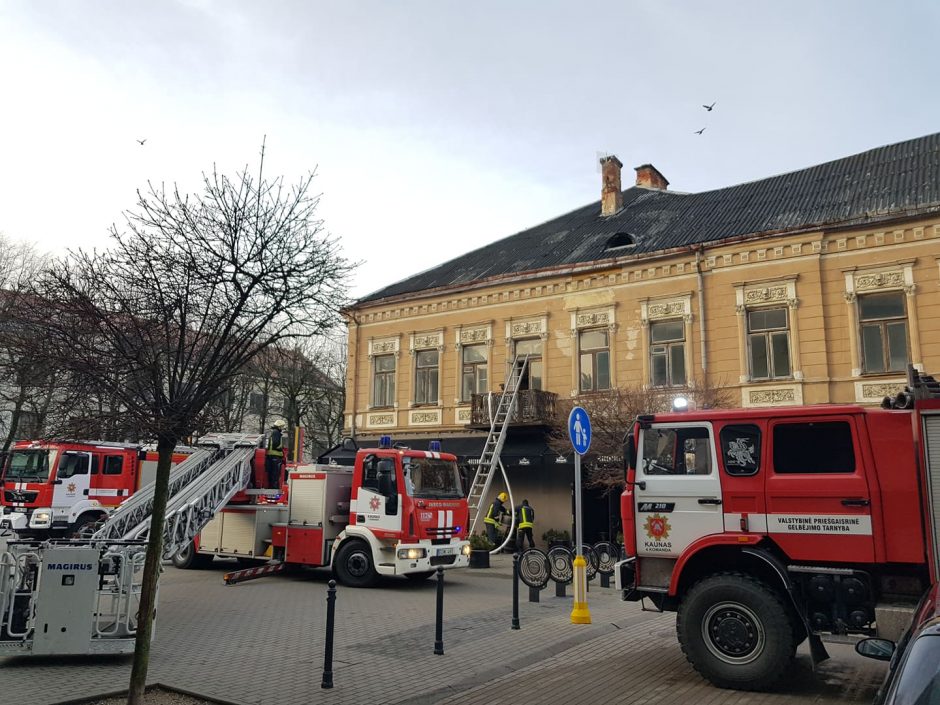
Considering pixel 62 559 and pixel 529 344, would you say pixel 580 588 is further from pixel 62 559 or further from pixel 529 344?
pixel 529 344

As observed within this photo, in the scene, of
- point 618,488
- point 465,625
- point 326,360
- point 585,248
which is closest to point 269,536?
point 465,625

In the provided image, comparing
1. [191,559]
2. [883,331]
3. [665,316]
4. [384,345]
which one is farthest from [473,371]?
[883,331]

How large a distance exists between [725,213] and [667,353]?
16.7 ft

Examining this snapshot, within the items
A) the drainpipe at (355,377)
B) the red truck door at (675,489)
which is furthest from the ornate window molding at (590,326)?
the red truck door at (675,489)

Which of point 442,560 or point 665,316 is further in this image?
point 665,316

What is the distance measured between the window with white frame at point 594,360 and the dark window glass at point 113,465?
14.1m

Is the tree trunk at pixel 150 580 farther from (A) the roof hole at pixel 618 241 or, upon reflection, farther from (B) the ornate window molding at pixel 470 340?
(A) the roof hole at pixel 618 241

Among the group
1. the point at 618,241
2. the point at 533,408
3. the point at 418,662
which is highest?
the point at 618,241

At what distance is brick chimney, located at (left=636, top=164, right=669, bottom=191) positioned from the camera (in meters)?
29.0

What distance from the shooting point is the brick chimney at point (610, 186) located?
2734 centimetres

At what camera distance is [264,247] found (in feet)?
22.9

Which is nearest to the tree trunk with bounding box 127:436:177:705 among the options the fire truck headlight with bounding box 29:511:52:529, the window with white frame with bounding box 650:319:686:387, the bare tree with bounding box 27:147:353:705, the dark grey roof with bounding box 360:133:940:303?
the bare tree with bounding box 27:147:353:705

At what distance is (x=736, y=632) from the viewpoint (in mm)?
7184

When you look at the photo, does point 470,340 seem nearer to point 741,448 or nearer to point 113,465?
point 113,465
